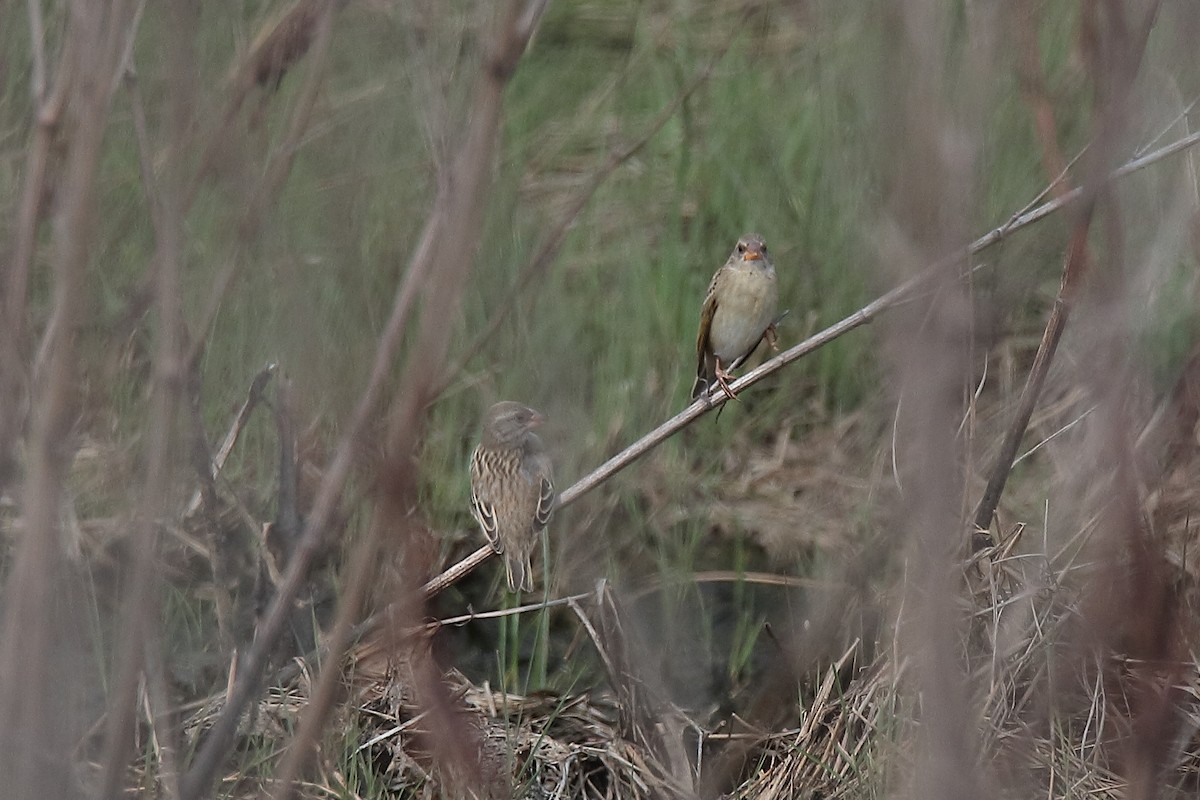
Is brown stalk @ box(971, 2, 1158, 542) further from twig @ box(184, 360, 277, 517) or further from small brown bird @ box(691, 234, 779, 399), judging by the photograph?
small brown bird @ box(691, 234, 779, 399)

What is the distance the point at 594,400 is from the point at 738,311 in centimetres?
65

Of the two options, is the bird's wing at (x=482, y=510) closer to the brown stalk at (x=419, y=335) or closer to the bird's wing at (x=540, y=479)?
the bird's wing at (x=540, y=479)

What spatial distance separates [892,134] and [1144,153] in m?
2.05

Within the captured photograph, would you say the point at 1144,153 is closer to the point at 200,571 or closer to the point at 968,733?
the point at 968,733

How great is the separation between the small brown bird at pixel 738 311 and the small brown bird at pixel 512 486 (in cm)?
75

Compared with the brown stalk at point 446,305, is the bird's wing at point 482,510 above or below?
below

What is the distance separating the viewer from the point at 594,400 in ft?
18.8

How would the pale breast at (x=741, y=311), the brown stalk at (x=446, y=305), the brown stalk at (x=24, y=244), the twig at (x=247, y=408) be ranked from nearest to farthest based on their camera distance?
the brown stalk at (x=446, y=305)
the brown stalk at (x=24, y=244)
the twig at (x=247, y=408)
the pale breast at (x=741, y=311)

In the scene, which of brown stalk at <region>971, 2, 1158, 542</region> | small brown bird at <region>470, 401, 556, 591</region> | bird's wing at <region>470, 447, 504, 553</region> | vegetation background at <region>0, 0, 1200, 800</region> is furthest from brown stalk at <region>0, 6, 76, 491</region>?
bird's wing at <region>470, 447, 504, 553</region>

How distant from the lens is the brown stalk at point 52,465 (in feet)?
5.66

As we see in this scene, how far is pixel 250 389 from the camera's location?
11.8 feet

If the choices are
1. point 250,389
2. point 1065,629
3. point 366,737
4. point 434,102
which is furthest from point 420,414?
point 366,737

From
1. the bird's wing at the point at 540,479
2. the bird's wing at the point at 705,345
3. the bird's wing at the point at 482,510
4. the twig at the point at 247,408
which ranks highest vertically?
the twig at the point at 247,408

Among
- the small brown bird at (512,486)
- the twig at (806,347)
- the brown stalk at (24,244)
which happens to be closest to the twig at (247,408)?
the twig at (806,347)
